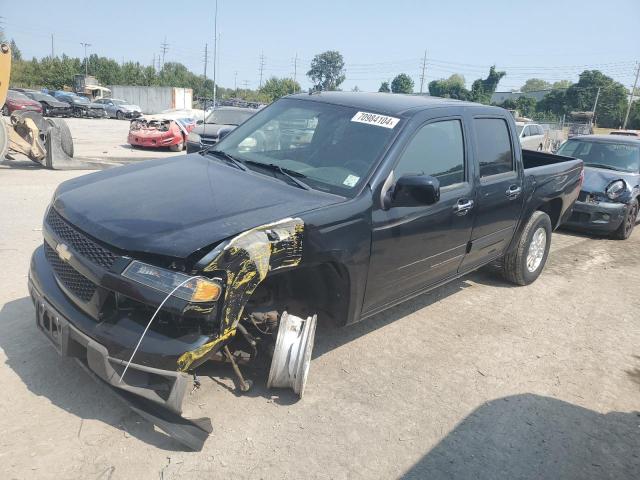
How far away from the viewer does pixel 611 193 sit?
26.6 ft

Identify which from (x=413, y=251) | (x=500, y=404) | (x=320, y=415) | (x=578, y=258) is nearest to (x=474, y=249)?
(x=413, y=251)

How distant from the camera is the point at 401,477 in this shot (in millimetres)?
2578

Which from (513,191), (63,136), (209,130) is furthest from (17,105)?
(513,191)

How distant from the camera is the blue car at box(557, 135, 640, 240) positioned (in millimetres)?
8133

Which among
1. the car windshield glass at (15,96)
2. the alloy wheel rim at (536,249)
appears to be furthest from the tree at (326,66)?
the alloy wheel rim at (536,249)

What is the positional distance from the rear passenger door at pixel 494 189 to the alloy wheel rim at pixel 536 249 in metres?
0.69

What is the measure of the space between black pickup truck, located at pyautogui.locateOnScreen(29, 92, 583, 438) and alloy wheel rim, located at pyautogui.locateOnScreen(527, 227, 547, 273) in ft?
2.66

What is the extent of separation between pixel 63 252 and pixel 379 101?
2.55m

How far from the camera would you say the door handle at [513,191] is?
4559 mm

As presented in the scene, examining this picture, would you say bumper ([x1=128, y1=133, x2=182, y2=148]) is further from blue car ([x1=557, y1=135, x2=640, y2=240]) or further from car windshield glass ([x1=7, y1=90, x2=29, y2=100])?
car windshield glass ([x1=7, y1=90, x2=29, y2=100])

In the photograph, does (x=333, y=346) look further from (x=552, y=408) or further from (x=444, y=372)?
(x=552, y=408)

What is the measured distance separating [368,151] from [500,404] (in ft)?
6.30

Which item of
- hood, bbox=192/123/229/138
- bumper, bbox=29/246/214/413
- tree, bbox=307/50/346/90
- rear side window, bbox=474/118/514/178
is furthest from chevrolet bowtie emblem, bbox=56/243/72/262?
tree, bbox=307/50/346/90

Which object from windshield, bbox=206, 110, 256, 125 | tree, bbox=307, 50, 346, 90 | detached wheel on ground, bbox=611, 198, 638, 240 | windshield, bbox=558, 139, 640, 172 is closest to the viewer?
detached wheel on ground, bbox=611, 198, 638, 240
